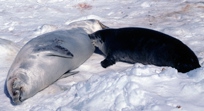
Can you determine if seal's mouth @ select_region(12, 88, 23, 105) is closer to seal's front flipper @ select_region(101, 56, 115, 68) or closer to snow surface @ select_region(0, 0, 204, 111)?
snow surface @ select_region(0, 0, 204, 111)

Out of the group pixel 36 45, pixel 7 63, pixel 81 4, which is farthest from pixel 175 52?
pixel 81 4

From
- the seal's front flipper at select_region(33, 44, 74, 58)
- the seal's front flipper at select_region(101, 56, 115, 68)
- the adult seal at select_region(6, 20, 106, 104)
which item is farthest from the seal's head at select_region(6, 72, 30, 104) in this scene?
the seal's front flipper at select_region(101, 56, 115, 68)

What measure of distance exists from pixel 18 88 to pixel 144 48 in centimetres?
152

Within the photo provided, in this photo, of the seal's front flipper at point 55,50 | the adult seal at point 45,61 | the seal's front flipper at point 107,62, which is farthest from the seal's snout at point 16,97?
the seal's front flipper at point 107,62

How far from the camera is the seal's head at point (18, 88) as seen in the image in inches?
110

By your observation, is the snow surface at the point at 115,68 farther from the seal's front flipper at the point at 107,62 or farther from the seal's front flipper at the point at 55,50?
the seal's front flipper at the point at 55,50

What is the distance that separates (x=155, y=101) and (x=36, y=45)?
1.68 meters

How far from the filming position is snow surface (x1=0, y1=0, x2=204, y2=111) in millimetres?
2367

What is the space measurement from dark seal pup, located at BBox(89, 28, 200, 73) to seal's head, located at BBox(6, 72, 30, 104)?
1.09m

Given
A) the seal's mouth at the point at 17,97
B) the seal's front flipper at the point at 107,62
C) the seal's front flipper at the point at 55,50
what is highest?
the seal's front flipper at the point at 55,50

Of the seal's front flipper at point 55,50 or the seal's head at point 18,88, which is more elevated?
the seal's front flipper at point 55,50

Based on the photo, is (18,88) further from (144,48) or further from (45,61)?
(144,48)

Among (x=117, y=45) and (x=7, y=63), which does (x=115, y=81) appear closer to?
(x=117, y=45)

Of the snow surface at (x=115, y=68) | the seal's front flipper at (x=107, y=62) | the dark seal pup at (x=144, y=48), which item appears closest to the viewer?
the snow surface at (x=115, y=68)
